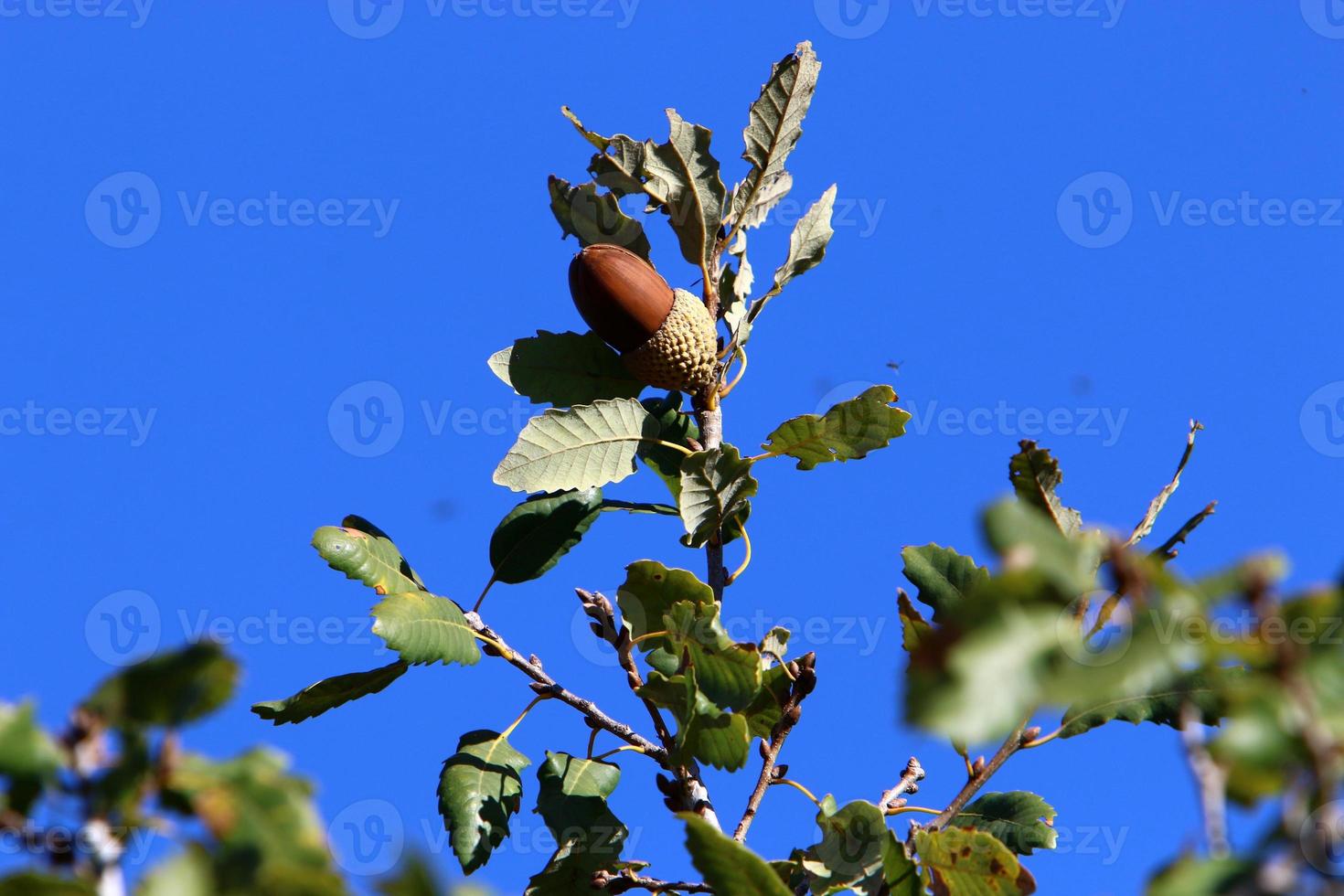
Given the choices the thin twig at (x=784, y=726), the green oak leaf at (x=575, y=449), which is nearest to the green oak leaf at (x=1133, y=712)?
the thin twig at (x=784, y=726)

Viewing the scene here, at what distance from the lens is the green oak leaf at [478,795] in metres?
2.42

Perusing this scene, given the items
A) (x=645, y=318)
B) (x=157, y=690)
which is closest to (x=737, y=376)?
(x=645, y=318)

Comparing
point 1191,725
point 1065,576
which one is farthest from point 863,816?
point 1065,576

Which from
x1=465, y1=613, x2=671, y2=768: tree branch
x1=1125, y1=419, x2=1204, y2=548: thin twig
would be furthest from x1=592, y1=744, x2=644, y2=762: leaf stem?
x1=1125, y1=419, x2=1204, y2=548: thin twig

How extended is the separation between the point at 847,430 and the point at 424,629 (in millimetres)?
888

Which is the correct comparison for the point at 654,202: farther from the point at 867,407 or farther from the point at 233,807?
the point at 233,807

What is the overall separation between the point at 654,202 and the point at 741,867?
1716mm

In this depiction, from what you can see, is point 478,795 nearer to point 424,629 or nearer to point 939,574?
point 424,629

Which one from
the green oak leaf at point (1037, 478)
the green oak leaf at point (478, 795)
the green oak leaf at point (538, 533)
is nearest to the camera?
the green oak leaf at point (1037, 478)

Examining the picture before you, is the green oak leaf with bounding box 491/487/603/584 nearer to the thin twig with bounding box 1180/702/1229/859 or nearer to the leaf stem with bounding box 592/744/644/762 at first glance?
the leaf stem with bounding box 592/744/644/762

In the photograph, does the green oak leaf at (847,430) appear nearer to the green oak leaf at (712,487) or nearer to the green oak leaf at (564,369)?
the green oak leaf at (712,487)

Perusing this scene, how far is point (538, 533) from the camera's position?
2.89 m

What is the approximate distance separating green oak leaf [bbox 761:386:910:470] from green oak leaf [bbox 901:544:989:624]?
0.98ft

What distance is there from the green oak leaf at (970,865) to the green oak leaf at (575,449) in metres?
0.93
